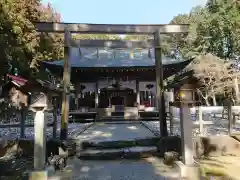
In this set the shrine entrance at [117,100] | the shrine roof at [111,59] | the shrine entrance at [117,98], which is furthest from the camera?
the shrine entrance at [117,100]

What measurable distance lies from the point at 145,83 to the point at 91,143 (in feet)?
34.2

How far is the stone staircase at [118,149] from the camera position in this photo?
7051mm

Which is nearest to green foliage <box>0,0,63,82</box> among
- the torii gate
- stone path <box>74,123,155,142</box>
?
the torii gate

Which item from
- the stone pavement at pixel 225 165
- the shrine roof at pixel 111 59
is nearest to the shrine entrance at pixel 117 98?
the shrine roof at pixel 111 59

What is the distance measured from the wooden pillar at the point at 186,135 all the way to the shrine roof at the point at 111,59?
9.77 meters

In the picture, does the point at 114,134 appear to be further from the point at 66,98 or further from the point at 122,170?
the point at 122,170

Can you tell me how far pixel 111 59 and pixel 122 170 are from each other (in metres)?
12.4

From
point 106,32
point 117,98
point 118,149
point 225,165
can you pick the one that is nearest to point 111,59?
point 117,98

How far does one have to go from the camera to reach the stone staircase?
23.1ft

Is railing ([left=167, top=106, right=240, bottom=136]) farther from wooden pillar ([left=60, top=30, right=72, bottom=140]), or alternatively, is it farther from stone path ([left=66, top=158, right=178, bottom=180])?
wooden pillar ([left=60, top=30, right=72, bottom=140])

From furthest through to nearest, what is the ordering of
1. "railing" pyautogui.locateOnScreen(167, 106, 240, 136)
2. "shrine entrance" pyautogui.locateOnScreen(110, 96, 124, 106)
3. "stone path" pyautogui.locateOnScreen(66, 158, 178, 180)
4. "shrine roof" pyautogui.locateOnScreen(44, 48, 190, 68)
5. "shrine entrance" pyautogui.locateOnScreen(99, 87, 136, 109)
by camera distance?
"shrine entrance" pyautogui.locateOnScreen(110, 96, 124, 106), "shrine entrance" pyautogui.locateOnScreen(99, 87, 136, 109), "shrine roof" pyautogui.locateOnScreen(44, 48, 190, 68), "railing" pyautogui.locateOnScreen(167, 106, 240, 136), "stone path" pyautogui.locateOnScreen(66, 158, 178, 180)

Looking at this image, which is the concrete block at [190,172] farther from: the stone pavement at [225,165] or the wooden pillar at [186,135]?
the stone pavement at [225,165]

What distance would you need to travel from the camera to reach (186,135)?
18.1ft

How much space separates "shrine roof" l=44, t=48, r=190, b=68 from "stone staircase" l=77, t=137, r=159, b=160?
26.2 feet
